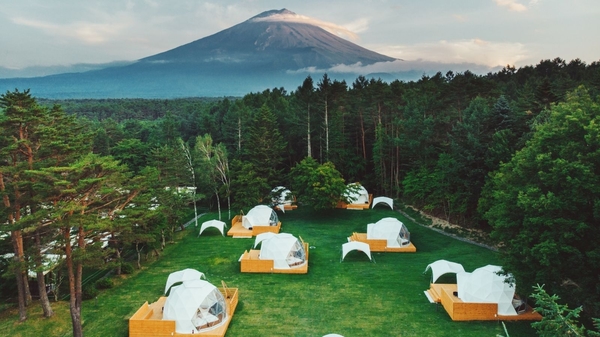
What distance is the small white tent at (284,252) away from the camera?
2116cm

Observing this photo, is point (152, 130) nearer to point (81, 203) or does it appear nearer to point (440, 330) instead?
point (81, 203)

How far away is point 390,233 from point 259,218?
9902mm

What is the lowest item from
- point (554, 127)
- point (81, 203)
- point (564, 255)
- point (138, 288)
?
point (138, 288)

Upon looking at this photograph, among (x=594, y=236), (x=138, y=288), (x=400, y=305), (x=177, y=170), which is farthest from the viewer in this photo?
(x=177, y=170)

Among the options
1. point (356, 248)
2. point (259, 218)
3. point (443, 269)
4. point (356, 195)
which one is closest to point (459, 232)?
point (356, 248)

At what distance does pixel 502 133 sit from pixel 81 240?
22.2 meters

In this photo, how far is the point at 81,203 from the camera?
563 inches

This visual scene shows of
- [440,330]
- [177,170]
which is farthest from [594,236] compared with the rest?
[177,170]

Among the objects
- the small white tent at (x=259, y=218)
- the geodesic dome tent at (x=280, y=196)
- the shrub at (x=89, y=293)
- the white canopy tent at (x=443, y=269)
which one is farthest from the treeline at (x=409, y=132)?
the shrub at (x=89, y=293)

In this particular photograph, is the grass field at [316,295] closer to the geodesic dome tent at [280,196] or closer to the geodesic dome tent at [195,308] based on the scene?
the geodesic dome tent at [195,308]

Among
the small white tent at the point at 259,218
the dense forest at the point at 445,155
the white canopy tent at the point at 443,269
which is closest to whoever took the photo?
the dense forest at the point at 445,155

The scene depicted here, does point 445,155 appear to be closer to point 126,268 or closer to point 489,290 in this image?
point 489,290

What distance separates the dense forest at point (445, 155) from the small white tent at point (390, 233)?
4.47 m

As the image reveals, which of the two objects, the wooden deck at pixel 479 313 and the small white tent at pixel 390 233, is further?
the small white tent at pixel 390 233
